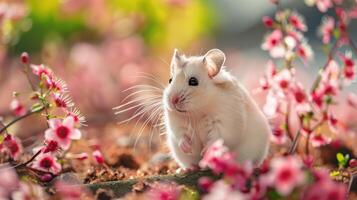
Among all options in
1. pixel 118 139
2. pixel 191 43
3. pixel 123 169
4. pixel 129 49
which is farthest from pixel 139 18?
pixel 123 169

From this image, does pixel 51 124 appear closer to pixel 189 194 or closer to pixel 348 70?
pixel 189 194

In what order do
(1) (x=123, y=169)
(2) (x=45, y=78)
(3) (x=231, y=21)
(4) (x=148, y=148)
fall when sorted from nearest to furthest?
(2) (x=45, y=78)
(1) (x=123, y=169)
(4) (x=148, y=148)
(3) (x=231, y=21)

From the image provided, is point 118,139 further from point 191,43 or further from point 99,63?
point 191,43

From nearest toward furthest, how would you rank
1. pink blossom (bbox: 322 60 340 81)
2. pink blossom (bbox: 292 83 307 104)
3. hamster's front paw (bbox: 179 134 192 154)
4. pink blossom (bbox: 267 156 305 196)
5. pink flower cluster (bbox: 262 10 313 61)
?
pink blossom (bbox: 267 156 305 196), hamster's front paw (bbox: 179 134 192 154), pink blossom (bbox: 292 83 307 104), pink blossom (bbox: 322 60 340 81), pink flower cluster (bbox: 262 10 313 61)

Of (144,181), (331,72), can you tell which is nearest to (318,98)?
(331,72)

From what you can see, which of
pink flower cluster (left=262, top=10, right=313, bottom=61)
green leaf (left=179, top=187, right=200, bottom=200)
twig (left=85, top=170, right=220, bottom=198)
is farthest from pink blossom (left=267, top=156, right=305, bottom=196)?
pink flower cluster (left=262, top=10, right=313, bottom=61)

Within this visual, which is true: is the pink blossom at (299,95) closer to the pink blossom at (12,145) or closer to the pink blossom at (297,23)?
the pink blossom at (297,23)

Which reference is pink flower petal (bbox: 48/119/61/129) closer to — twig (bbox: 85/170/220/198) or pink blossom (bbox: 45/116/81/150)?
pink blossom (bbox: 45/116/81/150)

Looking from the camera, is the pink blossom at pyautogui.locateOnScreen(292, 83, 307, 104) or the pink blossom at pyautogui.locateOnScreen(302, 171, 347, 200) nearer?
the pink blossom at pyautogui.locateOnScreen(302, 171, 347, 200)
